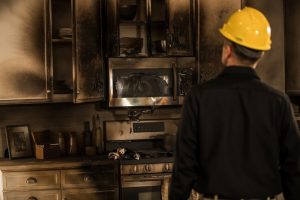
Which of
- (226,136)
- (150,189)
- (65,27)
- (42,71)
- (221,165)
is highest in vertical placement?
(65,27)

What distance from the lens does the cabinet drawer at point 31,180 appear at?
11.7 feet

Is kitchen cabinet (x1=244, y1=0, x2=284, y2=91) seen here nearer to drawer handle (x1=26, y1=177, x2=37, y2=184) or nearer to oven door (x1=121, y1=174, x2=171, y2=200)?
oven door (x1=121, y1=174, x2=171, y2=200)

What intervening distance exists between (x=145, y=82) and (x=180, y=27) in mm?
559

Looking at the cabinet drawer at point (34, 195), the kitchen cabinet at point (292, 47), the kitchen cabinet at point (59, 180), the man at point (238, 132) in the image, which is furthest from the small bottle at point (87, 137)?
the man at point (238, 132)

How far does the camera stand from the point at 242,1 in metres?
4.02

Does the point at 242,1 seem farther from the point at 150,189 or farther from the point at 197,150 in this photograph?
the point at 197,150

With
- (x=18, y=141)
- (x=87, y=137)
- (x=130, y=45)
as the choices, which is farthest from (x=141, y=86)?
(x=18, y=141)

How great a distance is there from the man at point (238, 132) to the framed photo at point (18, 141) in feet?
7.33

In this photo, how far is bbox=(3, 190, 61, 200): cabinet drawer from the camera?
3.57m

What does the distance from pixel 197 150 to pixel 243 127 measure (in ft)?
0.75

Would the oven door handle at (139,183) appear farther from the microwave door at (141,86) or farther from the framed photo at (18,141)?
the framed photo at (18,141)

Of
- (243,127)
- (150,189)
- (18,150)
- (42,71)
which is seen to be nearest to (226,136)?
(243,127)

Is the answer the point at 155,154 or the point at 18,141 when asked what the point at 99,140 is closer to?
the point at 155,154

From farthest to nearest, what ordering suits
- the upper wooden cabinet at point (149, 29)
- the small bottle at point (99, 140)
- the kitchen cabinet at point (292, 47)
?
the kitchen cabinet at point (292, 47), the small bottle at point (99, 140), the upper wooden cabinet at point (149, 29)
